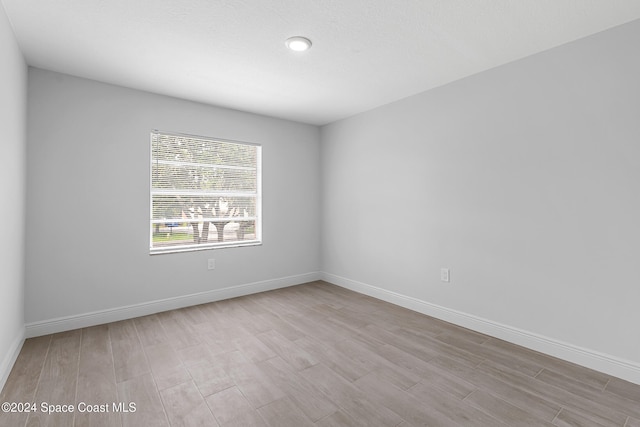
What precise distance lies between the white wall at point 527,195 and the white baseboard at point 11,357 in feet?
11.4

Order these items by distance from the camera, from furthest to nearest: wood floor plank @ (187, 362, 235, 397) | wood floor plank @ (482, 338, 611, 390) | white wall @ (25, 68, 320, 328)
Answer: white wall @ (25, 68, 320, 328) < wood floor plank @ (482, 338, 611, 390) < wood floor plank @ (187, 362, 235, 397)


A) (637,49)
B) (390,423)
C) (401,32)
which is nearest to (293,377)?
(390,423)

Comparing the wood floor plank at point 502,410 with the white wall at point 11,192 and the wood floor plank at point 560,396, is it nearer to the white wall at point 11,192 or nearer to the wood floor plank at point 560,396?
the wood floor plank at point 560,396

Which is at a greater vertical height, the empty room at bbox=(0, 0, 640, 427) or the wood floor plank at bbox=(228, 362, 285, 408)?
the empty room at bbox=(0, 0, 640, 427)

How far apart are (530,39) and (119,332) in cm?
436

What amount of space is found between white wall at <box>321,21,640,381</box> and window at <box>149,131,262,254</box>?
1.77m

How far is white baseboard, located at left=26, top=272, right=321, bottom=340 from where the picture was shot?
9.24 feet

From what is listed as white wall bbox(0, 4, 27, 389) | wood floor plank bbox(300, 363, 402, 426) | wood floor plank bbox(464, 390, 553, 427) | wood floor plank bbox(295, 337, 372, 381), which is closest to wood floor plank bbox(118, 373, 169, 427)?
white wall bbox(0, 4, 27, 389)

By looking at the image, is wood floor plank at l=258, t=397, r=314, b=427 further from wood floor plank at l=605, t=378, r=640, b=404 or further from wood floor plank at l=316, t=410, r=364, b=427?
wood floor plank at l=605, t=378, r=640, b=404

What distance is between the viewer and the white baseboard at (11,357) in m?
2.00

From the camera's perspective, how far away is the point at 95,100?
304cm

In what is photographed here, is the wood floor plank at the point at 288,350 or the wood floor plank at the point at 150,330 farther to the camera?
the wood floor plank at the point at 150,330

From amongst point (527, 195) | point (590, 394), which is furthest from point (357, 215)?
point (590, 394)

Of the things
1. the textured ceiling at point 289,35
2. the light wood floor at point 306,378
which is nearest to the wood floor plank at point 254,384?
the light wood floor at point 306,378
